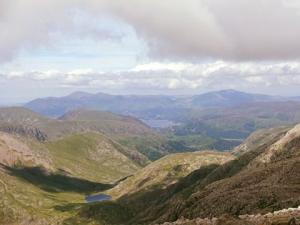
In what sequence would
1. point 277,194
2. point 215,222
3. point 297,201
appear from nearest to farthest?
point 215,222, point 297,201, point 277,194

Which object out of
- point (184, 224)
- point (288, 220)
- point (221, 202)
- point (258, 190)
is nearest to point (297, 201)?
point (184, 224)

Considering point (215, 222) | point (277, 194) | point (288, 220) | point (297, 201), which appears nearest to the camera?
point (288, 220)

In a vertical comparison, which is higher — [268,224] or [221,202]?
[268,224]

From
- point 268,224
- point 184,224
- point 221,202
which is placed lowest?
point 221,202

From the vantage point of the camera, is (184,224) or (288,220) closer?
(288,220)

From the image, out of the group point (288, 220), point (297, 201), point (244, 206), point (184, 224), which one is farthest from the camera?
point (244, 206)

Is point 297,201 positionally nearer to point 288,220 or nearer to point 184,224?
point 184,224

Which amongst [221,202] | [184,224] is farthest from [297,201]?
[221,202]

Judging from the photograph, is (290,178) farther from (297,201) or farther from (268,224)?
(268,224)

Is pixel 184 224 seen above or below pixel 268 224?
below
